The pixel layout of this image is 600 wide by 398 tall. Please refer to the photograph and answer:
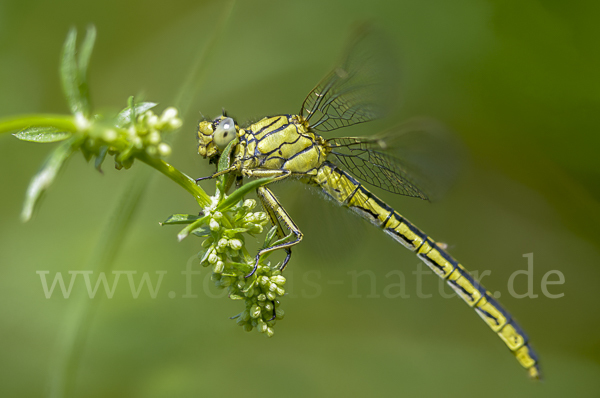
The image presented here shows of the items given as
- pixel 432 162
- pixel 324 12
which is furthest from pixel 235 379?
pixel 324 12

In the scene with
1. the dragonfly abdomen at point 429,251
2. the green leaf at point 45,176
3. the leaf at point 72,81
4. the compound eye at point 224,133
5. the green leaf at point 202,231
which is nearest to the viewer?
the green leaf at point 45,176

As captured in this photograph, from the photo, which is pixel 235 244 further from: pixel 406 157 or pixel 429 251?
pixel 429 251

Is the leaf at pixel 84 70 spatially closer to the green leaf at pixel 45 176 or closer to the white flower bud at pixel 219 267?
the green leaf at pixel 45 176

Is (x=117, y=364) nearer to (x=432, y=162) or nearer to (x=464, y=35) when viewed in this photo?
(x=432, y=162)

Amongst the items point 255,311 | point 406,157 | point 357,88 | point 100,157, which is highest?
point 357,88

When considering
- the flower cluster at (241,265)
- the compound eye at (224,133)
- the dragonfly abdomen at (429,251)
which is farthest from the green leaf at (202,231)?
the dragonfly abdomen at (429,251)

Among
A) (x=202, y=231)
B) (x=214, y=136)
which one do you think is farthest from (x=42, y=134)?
(x=214, y=136)

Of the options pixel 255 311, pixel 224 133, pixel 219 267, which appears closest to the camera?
pixel 219 267
